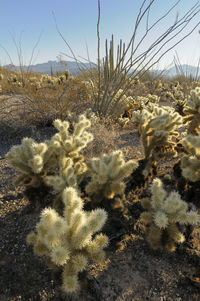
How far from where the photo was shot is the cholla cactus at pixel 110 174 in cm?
188

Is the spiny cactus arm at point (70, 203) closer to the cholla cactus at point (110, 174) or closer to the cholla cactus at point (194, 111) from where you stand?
the cholla cactus at point (110, 174)

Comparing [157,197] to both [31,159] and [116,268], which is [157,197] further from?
[31,159]

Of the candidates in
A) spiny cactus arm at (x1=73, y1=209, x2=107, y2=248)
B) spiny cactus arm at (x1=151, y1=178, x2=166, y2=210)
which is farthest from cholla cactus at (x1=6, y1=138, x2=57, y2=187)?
spiny cactus arm at (x1=151, y1=178, x2=166, y2=210)

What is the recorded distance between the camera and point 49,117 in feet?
15.0

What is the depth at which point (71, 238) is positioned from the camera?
1.44m

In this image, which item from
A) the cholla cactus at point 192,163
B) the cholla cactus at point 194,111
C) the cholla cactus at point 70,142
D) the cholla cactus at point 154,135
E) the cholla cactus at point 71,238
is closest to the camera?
the cholla cactus at point 71,238

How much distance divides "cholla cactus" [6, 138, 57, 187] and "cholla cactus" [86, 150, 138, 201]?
1.63 feet

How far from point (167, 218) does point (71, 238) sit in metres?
0.71

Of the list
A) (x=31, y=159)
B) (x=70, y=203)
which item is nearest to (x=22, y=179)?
(x=31, y=159)

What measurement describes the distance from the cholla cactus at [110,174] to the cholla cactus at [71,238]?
1.50 ft

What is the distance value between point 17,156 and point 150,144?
1.47 meters

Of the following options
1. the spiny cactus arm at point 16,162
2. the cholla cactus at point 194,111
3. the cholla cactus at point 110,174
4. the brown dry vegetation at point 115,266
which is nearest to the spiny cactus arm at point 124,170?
the cholla cactus at point 110,174

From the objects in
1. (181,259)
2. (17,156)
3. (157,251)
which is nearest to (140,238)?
(157,251)

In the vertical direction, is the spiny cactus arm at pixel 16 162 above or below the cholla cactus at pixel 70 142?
below
